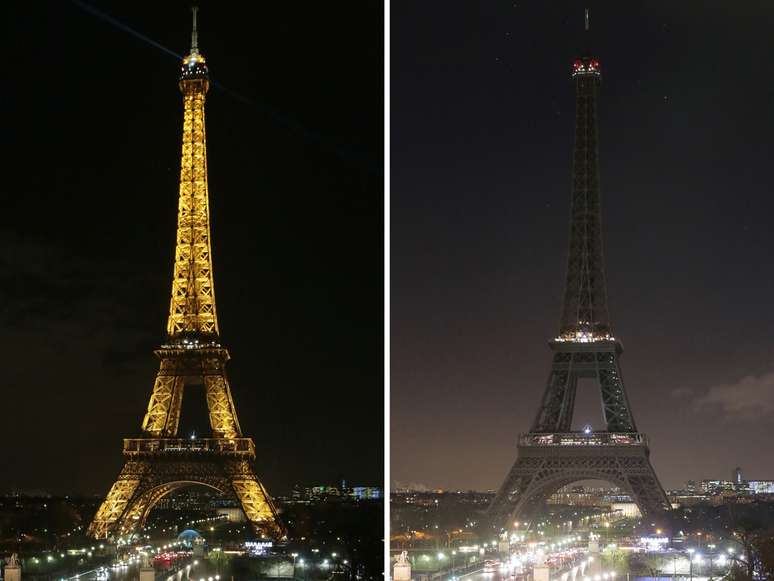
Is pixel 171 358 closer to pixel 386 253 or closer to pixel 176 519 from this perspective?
pixel 176 519

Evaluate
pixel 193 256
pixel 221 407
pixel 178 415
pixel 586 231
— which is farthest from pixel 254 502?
pixel 586 231

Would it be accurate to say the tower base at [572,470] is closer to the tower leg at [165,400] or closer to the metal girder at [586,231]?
the metal girder at [586,231]

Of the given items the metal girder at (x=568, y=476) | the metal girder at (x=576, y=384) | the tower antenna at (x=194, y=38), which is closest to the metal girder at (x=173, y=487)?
the metal girder at (x=568, y=476)

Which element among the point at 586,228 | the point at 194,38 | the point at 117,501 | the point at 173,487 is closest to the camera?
the point at 586,228

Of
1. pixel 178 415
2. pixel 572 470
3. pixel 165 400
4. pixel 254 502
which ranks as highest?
pixel 165 400

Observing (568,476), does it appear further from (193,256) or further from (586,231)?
(193,256)

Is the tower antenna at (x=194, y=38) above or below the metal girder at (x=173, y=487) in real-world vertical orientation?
above

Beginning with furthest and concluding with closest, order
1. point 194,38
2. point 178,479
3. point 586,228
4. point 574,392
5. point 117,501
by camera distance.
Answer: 1. point 178,479
2. point 117,501
3. point 574,392
4. point 194,38
5. point 586,228

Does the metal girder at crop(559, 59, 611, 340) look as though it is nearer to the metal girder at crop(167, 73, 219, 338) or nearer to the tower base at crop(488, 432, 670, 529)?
the tower base at crop(488, 432, 670, 529)
